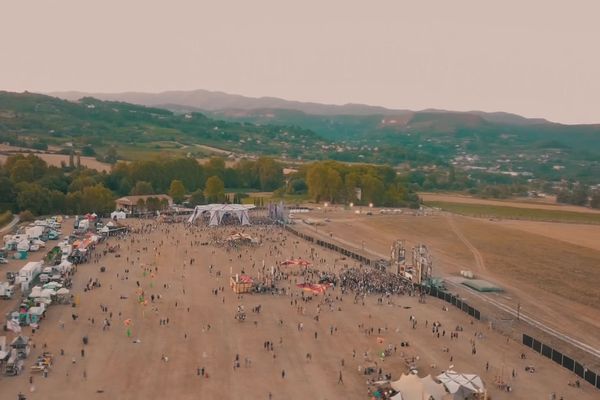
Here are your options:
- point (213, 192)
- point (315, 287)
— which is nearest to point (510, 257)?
point (315, 287)

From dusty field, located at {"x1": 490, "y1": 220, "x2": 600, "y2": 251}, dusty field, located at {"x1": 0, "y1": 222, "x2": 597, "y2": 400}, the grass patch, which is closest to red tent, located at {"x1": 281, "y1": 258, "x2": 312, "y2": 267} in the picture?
dusty field, located at {"x1": 0, "y1": 222, "x2": 597, "y2": 400}

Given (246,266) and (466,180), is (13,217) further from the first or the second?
(466,180)

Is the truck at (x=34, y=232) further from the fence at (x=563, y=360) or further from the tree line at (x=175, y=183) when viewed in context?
the fence at (x=563, y=360)

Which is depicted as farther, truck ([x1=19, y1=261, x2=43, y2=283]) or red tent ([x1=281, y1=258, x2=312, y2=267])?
red tent ([x1=281, y1=258, x2=312, y2=267])

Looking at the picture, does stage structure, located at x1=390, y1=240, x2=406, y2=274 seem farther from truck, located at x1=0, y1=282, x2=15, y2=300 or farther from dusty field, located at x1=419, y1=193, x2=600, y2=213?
dusty field, located at x1=419, y1=193, x2=600, y2=213

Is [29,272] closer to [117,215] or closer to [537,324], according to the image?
[537,324]
